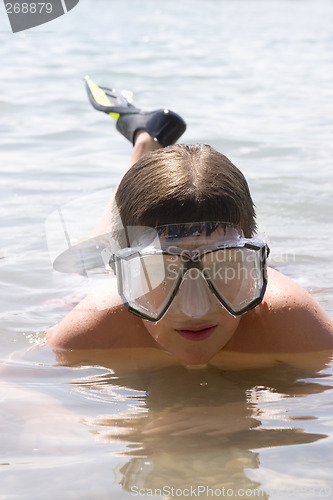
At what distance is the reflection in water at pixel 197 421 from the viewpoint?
2.22 meters

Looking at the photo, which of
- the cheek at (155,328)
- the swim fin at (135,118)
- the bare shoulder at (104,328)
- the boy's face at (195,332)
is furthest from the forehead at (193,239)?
the swim fin at (135,118)

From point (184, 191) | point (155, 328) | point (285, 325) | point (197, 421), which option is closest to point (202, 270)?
point (184, 191)

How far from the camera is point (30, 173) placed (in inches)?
276

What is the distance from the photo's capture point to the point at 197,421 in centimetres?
262

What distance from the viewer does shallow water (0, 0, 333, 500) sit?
2244 millimetres

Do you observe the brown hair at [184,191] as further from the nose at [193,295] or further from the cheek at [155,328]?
the cheek at [155,328]

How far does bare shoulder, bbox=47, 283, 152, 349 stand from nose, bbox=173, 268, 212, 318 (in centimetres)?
66

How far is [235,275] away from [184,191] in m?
0.37

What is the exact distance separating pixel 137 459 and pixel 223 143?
20.6 feet

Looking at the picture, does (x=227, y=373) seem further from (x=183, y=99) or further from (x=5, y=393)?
(x=183, y=99)

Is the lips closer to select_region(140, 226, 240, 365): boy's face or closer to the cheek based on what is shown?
select_region(140, 226, 240, 365): boy's face

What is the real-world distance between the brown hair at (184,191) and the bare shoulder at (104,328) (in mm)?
509
